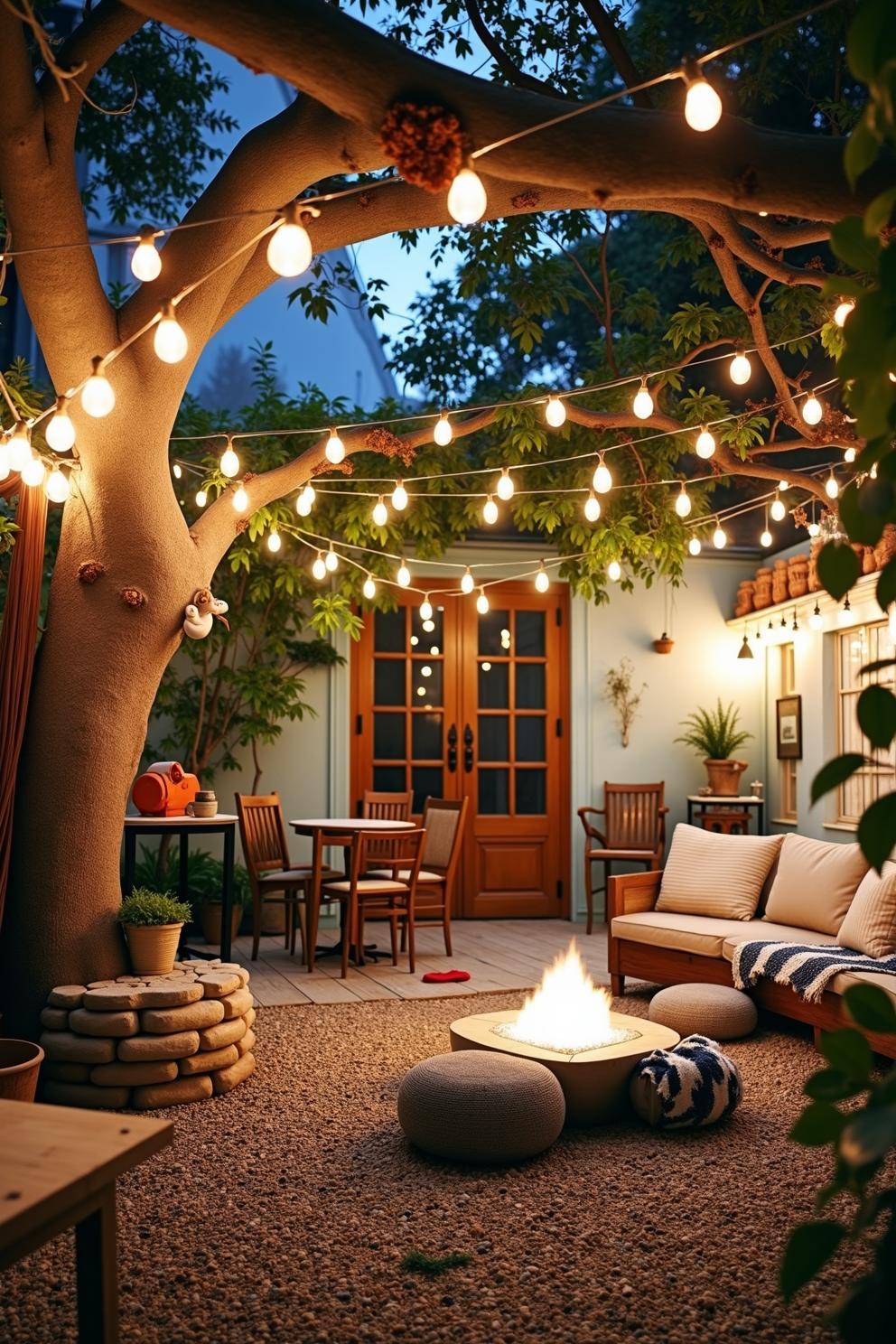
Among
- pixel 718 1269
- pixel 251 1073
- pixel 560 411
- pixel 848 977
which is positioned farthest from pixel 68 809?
pixel 848 977

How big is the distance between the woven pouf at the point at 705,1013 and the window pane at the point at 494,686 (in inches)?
165

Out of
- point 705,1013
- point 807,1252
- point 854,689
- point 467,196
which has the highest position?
point 467,196

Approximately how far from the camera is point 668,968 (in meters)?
5.76

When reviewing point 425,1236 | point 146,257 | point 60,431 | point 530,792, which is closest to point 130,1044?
point 425,1236

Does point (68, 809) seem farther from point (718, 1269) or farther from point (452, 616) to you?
point (452, 616)

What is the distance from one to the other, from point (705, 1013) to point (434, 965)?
222 cm

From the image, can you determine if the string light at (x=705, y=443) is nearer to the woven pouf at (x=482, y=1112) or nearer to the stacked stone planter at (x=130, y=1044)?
the woven pouf at (x=482, y=1112)

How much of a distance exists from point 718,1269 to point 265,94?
14.6m

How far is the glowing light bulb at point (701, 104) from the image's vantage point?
2289mm

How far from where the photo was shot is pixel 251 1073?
4.53 metres

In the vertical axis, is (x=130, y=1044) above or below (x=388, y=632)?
below

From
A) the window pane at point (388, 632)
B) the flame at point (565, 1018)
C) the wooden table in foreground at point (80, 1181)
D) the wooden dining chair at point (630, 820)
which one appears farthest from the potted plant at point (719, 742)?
the wooden table in foreground at point (80, 1181)

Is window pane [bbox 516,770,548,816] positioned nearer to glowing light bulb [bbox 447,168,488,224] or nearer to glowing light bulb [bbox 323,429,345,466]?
glowing light bulb [bbox 323,429,345,466]

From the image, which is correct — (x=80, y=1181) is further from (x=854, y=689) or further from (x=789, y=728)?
(x=789, y=728)
